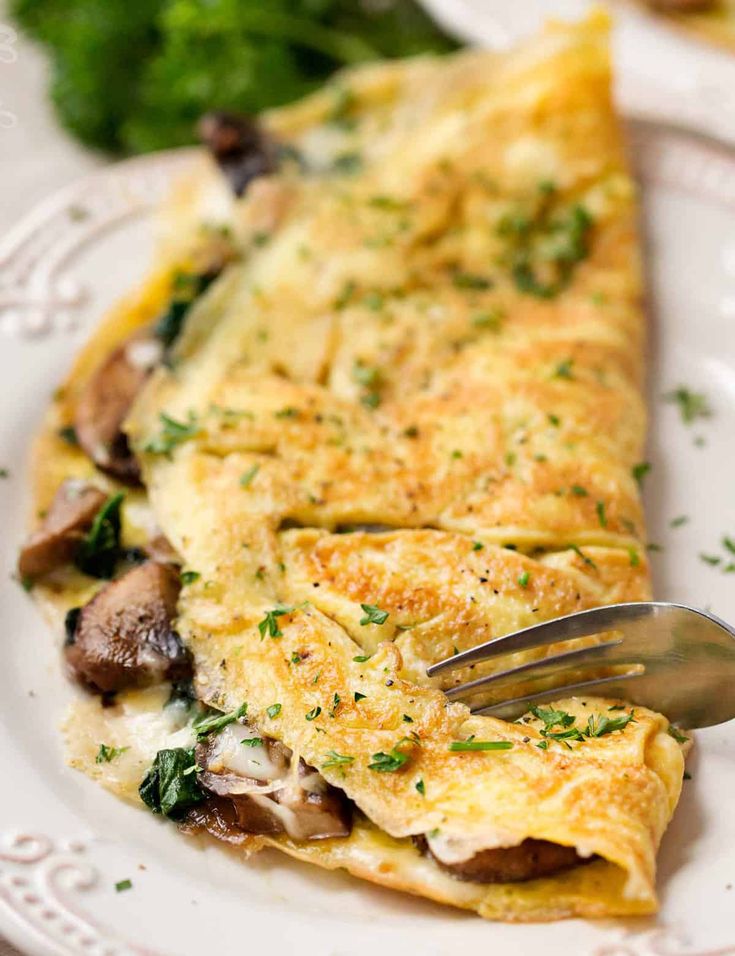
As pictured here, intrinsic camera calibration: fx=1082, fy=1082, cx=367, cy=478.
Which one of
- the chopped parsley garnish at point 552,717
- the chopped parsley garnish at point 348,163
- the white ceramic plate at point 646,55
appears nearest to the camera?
the chopped parsley garnish at point 552,717

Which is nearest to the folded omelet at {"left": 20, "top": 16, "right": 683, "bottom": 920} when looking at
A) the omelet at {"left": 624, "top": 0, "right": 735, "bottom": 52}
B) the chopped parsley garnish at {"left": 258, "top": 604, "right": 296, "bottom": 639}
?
the chopped parsley garnish at {"left": 258, "top": 604, "right": 296, "bottom": 639}

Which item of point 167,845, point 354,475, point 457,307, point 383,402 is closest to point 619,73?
point 457,307

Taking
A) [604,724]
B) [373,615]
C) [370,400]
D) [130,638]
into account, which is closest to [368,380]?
[370,400]

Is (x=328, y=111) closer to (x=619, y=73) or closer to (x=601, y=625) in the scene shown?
(x=619, y=73)

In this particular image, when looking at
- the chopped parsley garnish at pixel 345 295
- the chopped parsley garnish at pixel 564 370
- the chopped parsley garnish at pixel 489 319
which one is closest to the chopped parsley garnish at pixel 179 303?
the chopped parsley garnish at pixel 345 295

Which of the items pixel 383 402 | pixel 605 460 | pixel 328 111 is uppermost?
pixel 328 111

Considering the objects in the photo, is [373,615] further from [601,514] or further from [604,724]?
[601,514]

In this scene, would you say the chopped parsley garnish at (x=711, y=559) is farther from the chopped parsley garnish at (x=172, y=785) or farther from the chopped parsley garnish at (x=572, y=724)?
the chopped parsley garnish at (x=172, y=785)

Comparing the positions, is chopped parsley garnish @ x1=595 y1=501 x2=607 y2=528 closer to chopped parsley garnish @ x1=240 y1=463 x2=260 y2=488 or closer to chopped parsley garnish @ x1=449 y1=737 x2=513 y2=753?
chopped parsley garnish @ x1=449 y1=737 x2=513 y2=753
